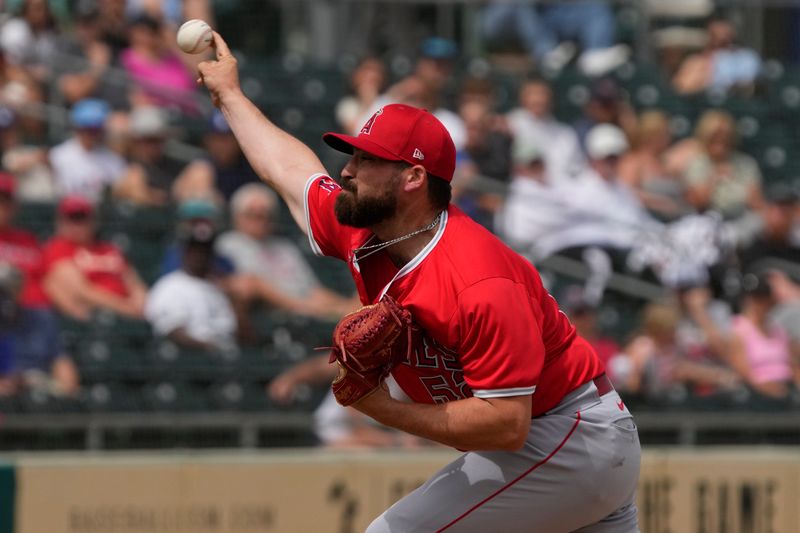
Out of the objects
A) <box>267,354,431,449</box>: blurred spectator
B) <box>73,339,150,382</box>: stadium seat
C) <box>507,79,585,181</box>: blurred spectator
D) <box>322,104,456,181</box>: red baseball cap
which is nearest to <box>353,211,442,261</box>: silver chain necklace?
<box>322,104,456,181</box>: red baseball cap

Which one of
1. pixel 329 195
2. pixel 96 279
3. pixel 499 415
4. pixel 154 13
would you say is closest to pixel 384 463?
pixel 96 279

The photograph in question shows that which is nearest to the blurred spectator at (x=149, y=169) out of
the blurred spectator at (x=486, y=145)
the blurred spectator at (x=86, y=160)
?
the blurred spectator at (x=86, y=160)

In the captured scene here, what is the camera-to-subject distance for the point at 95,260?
8.62 metres

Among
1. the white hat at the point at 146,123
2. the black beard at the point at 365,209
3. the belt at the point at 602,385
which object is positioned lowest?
the belt at the point at 602,385

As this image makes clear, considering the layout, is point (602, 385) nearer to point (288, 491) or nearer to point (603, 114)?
point (288, 491)

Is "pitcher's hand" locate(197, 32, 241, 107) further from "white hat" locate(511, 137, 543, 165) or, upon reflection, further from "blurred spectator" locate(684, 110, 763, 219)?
"blurred spectator" locate(684, 110, 763, 219)

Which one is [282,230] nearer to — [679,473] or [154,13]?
[154,13]

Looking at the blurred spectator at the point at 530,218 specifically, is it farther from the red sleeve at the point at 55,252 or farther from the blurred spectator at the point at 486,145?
the red sleeve at the point at 55,252

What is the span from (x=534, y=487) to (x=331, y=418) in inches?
149

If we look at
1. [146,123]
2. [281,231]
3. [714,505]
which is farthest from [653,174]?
[146,123]

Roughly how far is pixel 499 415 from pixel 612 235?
6507mm

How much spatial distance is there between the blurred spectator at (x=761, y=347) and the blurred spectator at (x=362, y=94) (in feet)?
10.5

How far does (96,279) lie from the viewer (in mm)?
8664

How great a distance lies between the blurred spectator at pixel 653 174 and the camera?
1080 cm
